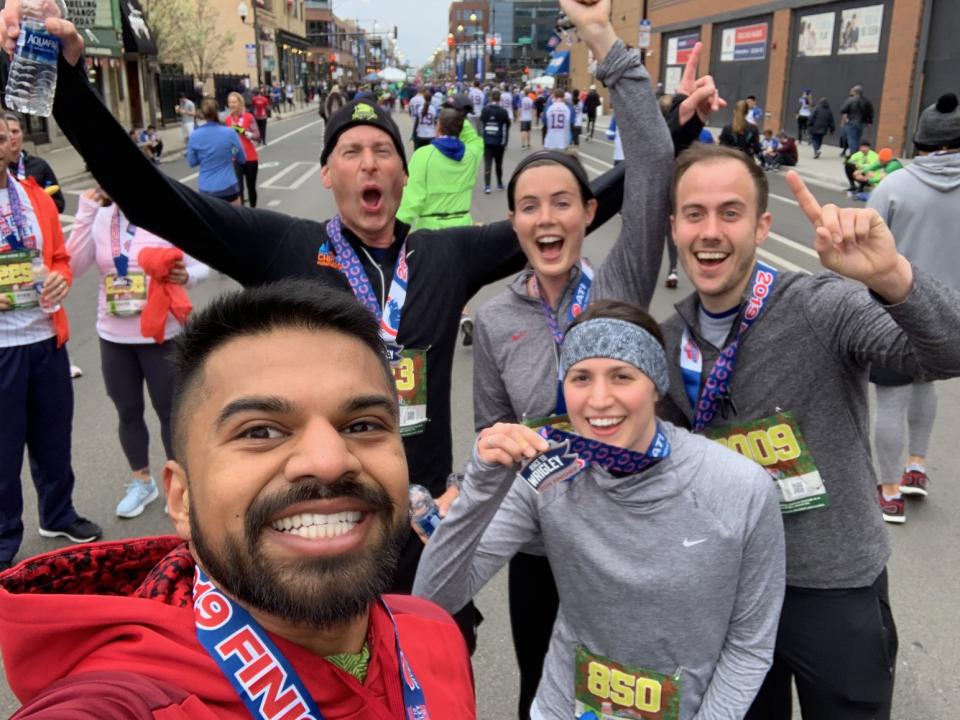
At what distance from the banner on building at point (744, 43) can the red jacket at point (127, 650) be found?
112 feet

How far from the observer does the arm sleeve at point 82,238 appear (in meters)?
4.38

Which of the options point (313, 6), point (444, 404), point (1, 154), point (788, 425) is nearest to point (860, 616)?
point (788, 425)

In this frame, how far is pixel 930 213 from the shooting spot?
4512mm

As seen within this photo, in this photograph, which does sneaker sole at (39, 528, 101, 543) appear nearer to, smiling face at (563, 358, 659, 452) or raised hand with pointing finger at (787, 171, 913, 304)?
smiling face at (563, 358, 659, 452)

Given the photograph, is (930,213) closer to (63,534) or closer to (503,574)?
(503,574)

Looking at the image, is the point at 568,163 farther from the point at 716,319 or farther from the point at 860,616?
the point at 860,616

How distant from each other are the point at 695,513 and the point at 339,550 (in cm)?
103

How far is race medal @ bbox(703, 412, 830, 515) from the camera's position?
6.70ft

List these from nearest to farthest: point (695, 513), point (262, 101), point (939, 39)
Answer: point (695, 513) → point (939, 39) → point (262, 101)

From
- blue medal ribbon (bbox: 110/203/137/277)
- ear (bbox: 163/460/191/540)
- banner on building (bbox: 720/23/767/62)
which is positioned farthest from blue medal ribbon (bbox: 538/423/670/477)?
banner on building (bbox: 720/23/767/62)

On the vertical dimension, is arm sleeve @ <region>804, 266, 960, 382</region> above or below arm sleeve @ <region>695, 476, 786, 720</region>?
above

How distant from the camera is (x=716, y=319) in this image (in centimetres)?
218

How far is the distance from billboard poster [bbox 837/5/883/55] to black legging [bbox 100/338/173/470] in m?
25.0

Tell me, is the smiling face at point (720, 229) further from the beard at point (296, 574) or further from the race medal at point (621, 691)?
the beard at point (296, 574)
